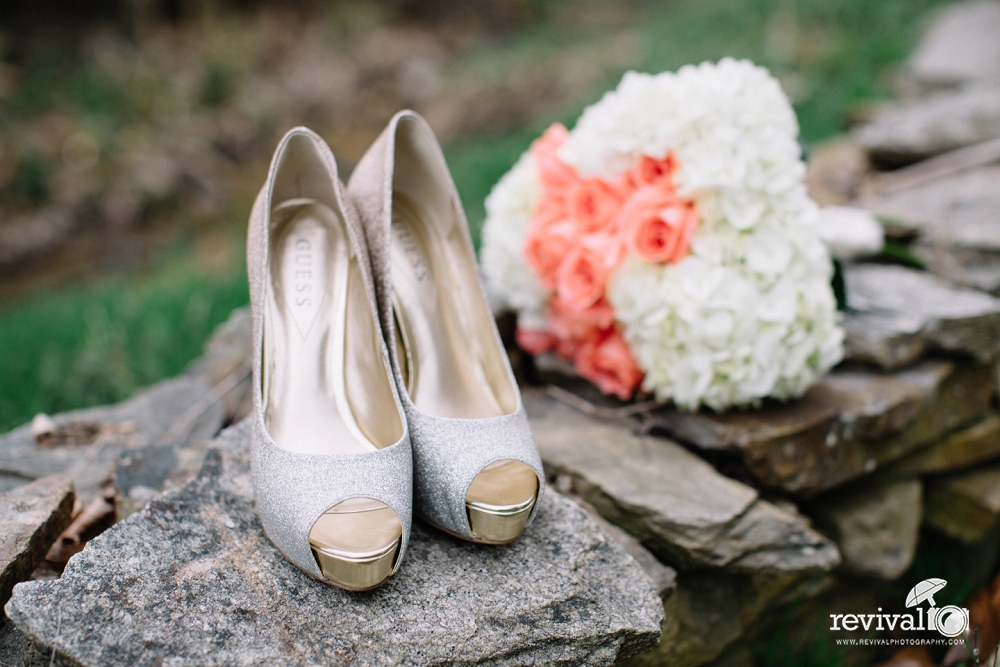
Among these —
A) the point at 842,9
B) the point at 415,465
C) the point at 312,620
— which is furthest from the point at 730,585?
the point at 842,9

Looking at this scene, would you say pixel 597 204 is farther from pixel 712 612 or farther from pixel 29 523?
pixel 29 523

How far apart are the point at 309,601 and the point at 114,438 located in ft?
2.68

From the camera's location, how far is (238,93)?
19.6ft

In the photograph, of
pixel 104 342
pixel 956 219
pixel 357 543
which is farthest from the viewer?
pixel 104 342

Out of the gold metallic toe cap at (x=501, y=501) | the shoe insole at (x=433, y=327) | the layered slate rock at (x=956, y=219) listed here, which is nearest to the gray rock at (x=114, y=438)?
the shoe insole at (x=433, y=327)

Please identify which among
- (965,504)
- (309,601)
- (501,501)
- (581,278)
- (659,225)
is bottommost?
(965,504)

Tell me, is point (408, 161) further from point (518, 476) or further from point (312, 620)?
point (312, 620)

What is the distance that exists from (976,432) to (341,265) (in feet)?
5.61

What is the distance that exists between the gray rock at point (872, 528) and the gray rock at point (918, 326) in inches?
13.3

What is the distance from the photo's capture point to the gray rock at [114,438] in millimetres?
1339

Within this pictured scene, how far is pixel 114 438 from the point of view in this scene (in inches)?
57.9

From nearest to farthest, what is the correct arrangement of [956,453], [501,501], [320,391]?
[501,501] → [320,391] → [956,453]

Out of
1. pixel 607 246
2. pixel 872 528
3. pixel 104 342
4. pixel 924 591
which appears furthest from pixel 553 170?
pixel 104 342

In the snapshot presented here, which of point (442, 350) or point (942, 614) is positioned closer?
point (442, 350)
